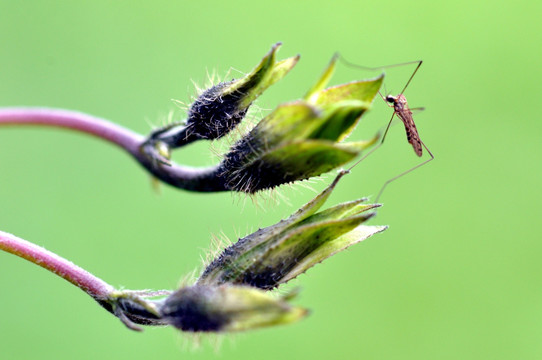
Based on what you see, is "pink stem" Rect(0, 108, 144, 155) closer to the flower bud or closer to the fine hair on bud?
the fine hair on bud

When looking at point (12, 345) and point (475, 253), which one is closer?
point (12, 345)

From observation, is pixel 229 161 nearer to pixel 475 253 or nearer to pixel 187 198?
pixel 187 198

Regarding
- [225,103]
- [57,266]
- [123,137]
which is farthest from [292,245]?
[123,137]

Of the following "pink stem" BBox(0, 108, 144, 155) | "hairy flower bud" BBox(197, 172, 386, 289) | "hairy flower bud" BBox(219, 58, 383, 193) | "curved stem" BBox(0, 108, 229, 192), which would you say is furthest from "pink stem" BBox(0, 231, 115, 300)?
"pink stem" BBox(0, 108, 144, 155)

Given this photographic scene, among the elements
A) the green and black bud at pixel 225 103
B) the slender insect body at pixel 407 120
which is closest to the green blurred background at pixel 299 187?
the slender insect body at pixel 407 120

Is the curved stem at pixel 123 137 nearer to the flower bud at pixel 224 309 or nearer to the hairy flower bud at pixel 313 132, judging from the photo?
the hairy flower bud at pixel 313 132

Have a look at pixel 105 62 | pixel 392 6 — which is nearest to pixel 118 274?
pixel 105 62
